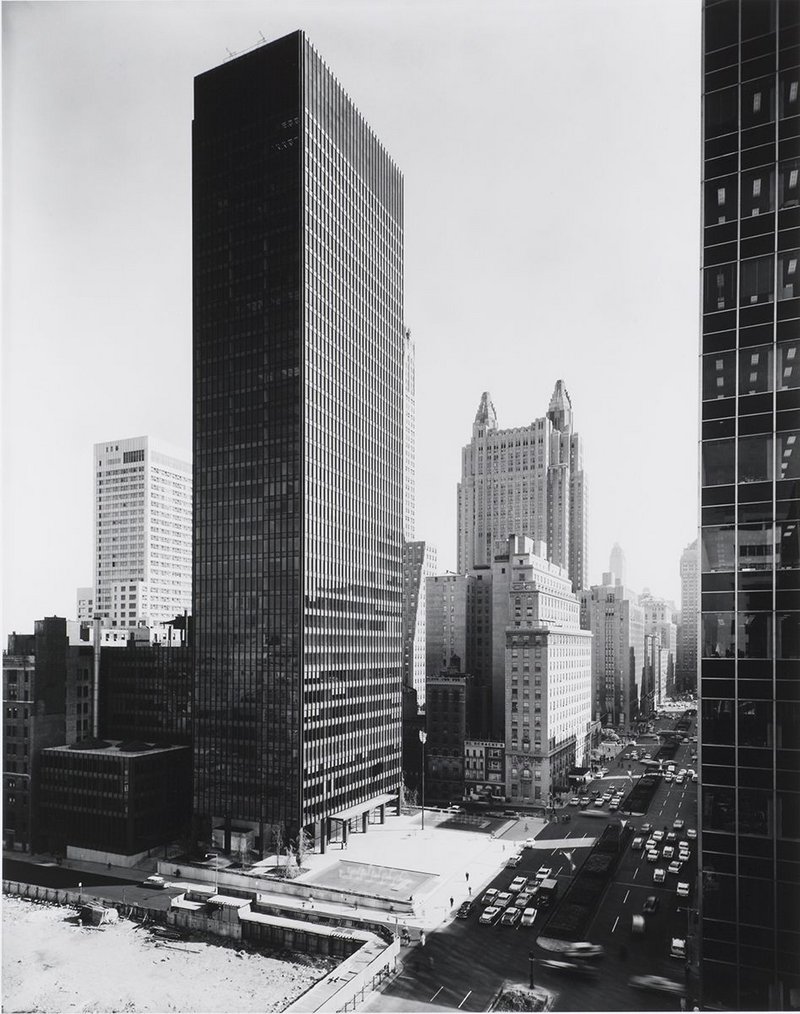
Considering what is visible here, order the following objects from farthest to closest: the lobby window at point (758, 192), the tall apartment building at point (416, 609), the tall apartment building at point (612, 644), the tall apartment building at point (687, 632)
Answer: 1. the tall apartment building at point (612, 644)
2. the tall apartment building at point (416, 609)
3. the tall apartment building at point (687, 632)
4. the lobby window at point (758, 192)

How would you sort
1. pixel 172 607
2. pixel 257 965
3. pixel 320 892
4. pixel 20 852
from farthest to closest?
1. pixel 172 607
2. pixel 20 852
3. pixel 320 892
4. pixel 257 965

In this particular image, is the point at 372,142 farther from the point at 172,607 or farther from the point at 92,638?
the point at 172,607

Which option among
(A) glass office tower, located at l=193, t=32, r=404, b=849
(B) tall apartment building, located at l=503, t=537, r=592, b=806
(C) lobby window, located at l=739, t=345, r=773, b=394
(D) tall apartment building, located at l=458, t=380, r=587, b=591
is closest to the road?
(A) glass office tower, located at l=193, t=32, r=404, b=849

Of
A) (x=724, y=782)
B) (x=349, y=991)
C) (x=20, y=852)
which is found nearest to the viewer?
(x=724, y=782)

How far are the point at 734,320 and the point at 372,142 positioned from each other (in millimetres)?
26178

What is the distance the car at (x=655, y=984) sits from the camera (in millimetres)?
16281

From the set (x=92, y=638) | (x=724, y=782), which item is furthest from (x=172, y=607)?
(x=724, y=782)

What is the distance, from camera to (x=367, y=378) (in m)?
35.0

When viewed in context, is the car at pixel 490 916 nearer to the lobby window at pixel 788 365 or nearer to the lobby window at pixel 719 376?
the lobby window at pixel 719 376

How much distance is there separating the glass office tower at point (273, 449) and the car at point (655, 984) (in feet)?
46.0

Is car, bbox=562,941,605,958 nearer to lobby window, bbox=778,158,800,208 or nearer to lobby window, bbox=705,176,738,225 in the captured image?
lobby window, bbox=705,176,738,225

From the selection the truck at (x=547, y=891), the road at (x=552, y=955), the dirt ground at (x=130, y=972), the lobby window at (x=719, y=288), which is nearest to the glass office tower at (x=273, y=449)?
the dirt ground at (x=130, y=972)

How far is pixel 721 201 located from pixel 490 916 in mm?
18502

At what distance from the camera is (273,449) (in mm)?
29734
